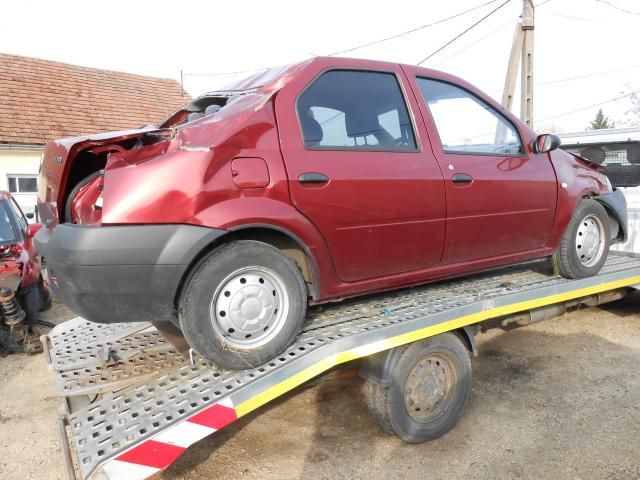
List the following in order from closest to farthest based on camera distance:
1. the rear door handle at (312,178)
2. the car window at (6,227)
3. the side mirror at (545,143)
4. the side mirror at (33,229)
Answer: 1. the rear door handle at (312,178)
2. the side mirror at (545,143)
3. the car window at (6,227)
4. the side mirror at (33,229)

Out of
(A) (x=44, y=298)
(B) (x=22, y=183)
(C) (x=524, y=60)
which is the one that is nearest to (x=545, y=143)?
(A) (x=44, y=298)

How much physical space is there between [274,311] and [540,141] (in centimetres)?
246

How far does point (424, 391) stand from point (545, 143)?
2.02 metres

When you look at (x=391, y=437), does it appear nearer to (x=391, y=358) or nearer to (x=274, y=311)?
(x=391, y=358)

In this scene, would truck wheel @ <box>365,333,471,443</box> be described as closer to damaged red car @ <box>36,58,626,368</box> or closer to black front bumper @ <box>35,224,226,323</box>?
damaged red car @ <box>36,58,626,368</box>

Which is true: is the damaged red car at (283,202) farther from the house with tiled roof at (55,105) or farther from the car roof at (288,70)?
the house with tiled roof at (55,105)

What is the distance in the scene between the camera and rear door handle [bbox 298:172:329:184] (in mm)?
2617

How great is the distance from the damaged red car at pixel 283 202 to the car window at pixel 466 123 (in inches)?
0.6

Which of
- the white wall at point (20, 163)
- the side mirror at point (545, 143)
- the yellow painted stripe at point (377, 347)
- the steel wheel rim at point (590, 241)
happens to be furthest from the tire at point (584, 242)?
the white wall at point (20, 163)

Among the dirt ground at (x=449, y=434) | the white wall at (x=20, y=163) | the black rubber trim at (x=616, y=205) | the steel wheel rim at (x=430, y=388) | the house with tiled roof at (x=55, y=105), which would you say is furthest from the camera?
the house with tiled roof at (x=55, y=105)

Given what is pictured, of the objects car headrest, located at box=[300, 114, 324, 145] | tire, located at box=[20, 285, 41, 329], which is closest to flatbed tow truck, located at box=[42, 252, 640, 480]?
car headrest, located at box=[300, 114, 324, 145]

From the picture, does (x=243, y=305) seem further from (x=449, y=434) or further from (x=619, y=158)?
(x=619, y=158)

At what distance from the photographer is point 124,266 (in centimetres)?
225

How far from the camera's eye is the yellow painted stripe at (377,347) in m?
2.44
